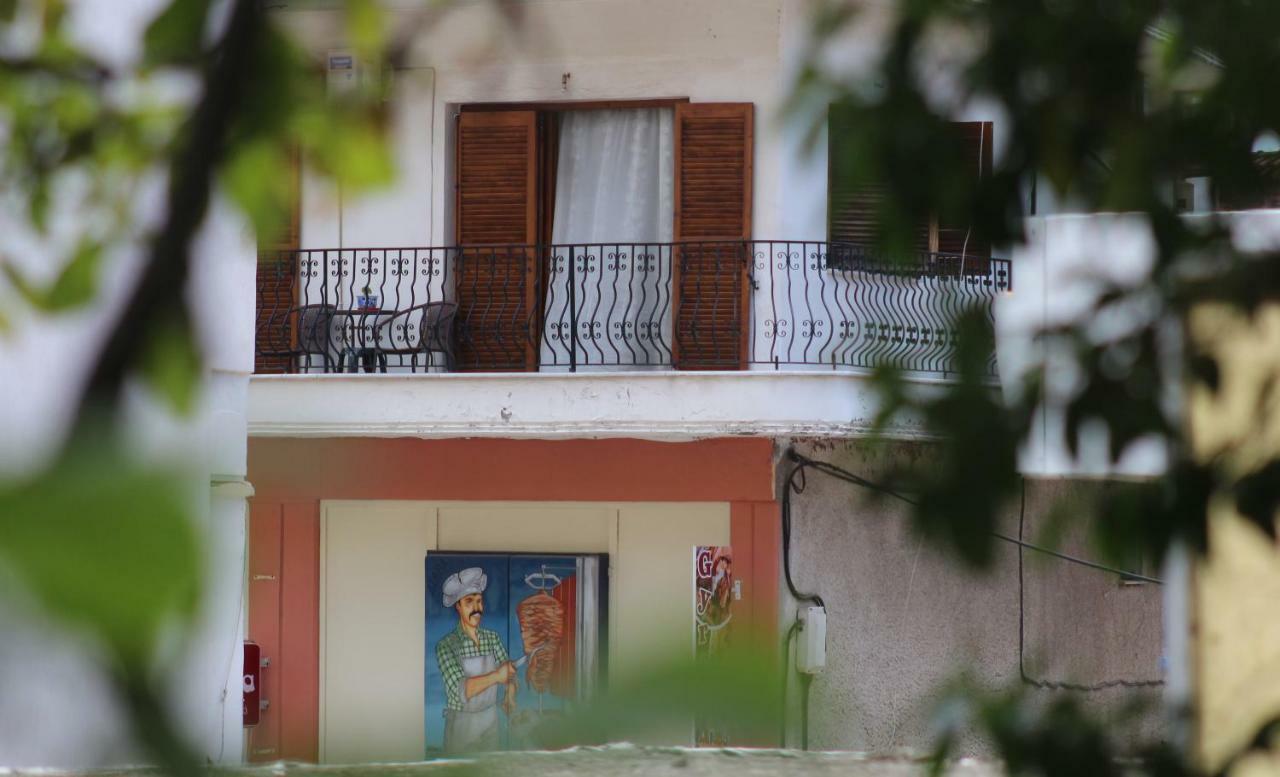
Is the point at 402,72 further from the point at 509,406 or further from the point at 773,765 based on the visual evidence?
the point at 509,406

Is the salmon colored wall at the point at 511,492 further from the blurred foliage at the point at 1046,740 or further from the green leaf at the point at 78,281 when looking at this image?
the green leaf at the point at 78,281

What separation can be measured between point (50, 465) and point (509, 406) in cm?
992

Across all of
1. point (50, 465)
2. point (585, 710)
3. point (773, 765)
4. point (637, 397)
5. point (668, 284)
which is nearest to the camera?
point (50, 465)

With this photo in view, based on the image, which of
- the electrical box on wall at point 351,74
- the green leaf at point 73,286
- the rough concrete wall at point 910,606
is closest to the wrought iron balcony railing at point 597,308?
the rough concrete wall at point 910,606

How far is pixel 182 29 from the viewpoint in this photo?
1.22 feet

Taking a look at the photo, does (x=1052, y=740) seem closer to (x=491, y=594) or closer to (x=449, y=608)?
(x=491, y=594)

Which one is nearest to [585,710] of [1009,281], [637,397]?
[637,397]

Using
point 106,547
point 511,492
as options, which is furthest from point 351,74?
point 511,492

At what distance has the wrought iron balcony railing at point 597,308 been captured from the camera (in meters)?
10.4

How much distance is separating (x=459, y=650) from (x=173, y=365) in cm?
1091

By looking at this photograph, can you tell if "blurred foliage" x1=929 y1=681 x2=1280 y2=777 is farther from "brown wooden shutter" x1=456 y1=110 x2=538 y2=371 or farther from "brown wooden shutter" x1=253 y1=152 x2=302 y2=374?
"brown wooden shutter" x1=253 y1=152 x2=302 y2=374

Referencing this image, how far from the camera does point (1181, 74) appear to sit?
1.19 m

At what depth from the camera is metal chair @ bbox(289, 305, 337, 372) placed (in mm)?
10758

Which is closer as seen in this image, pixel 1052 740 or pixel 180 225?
pixel 180 225
